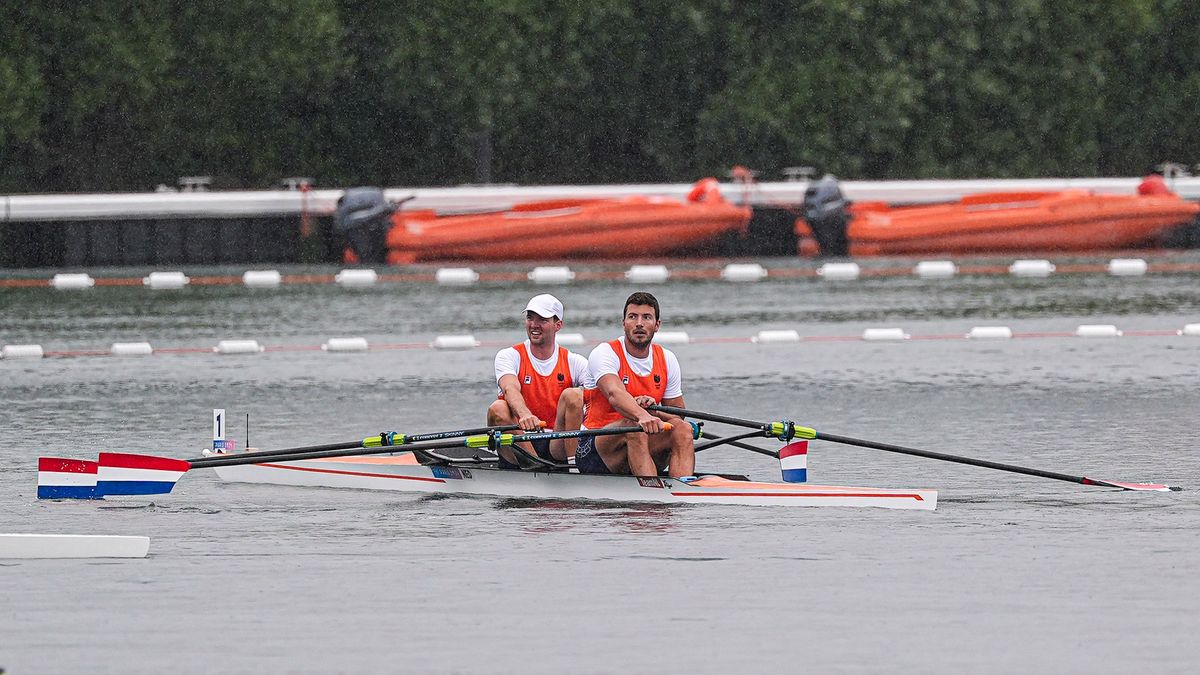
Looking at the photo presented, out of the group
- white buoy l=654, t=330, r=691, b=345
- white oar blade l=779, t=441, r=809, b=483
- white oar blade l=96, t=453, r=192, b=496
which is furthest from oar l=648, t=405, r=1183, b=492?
white buoy l=654, t=330, r=691, b=345

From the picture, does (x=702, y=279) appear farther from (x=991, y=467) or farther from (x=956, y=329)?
(x=991, y=467)

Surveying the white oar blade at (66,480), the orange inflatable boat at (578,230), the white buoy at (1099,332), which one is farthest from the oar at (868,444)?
the orange inflatable boat at (578,230)

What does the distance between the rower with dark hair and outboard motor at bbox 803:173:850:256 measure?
2392 centimetres

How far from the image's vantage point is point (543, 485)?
14836 mm

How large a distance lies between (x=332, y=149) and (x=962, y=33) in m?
12.6

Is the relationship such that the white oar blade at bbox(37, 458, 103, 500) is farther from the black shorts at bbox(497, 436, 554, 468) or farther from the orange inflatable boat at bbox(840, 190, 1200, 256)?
the orange inflatable boat at bbox(840, 190, 1200, 256)

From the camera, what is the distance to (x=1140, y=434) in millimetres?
17734

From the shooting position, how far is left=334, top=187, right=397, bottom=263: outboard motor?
125ft

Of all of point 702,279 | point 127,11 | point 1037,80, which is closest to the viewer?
point 702,279

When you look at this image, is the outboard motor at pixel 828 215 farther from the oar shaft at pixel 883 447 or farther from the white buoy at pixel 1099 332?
the oar shaft at pixel 883 447

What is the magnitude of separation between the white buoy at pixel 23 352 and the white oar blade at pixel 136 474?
32.3 ft

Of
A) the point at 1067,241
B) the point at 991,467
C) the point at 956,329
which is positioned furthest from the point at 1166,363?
the point at 1067,241

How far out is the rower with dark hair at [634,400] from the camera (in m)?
14.5

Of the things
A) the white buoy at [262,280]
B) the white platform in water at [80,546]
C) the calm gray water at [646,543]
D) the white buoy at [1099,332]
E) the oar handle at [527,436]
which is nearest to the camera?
the calm gray water at [646,543]
